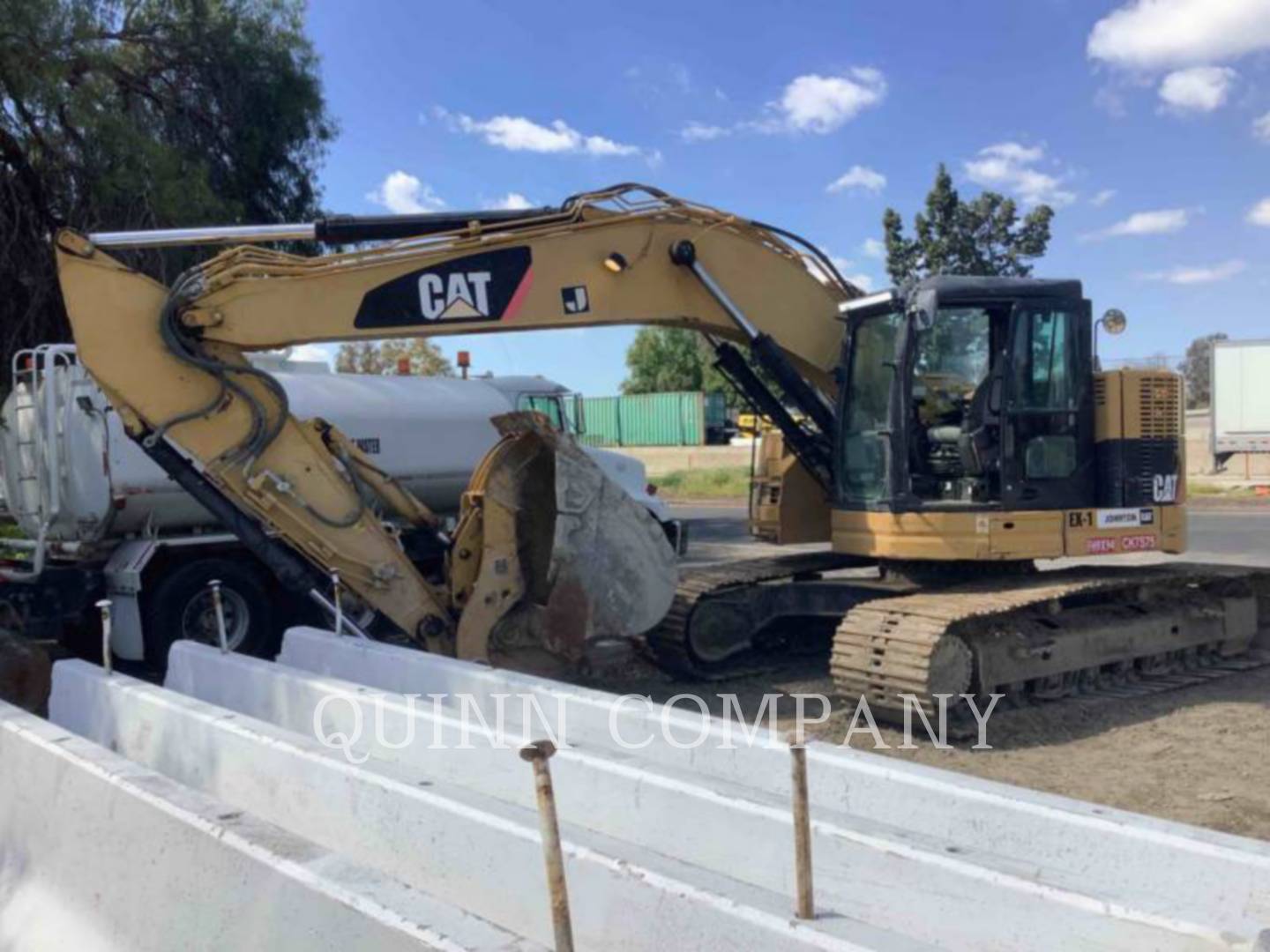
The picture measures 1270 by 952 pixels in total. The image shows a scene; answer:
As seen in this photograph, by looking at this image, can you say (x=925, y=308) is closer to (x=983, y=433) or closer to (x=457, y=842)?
(x=983, y=433)

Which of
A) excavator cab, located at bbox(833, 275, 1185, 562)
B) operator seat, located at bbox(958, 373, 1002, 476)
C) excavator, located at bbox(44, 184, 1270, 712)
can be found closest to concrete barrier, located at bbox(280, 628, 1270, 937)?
excavator, located at bbox(44, 184, 1270, 712)

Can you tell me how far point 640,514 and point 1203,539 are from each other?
12854 millimetres

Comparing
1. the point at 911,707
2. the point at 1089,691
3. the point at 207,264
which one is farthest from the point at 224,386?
the point at 1089,691

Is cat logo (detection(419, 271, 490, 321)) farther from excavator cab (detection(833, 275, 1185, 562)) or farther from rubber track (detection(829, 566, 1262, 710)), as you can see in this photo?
rubber track (detection(829, 566, 1262, 710))

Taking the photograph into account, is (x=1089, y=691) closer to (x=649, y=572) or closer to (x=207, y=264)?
(x=649, y=572)

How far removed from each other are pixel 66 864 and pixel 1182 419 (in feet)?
24.5

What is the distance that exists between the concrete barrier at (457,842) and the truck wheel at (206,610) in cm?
485

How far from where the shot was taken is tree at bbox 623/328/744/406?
216 ft

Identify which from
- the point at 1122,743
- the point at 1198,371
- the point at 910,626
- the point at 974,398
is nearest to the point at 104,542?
the point at 910,626

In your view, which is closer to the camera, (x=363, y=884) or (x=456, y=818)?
(x=363, y=884)

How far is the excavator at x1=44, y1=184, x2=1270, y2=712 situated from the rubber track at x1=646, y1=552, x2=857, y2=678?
0.08 feet

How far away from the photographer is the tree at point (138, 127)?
47.8ft

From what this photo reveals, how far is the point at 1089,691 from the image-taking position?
7605 mm

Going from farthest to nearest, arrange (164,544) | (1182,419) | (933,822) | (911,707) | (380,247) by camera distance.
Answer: (164,544)
(1182,419)
(380,247)
(911,707)
(933,822)
